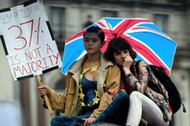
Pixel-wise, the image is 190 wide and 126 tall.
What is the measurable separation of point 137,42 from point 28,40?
4.21 ft

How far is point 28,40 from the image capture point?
5707 mm

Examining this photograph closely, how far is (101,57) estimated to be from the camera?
17.6 ft

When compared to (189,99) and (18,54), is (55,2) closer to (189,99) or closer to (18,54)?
(189,99)

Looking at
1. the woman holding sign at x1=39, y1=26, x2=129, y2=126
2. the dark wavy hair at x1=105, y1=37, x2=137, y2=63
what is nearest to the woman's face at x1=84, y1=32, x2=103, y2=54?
the woman holding sign at x1=39, y1=26, x2=129, y2=126

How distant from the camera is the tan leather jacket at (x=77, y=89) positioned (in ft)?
17.0

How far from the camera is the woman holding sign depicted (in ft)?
16.8

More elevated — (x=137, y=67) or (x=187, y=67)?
(x=137, y=67)

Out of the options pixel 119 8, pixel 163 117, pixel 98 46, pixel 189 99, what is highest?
pixel 98 46

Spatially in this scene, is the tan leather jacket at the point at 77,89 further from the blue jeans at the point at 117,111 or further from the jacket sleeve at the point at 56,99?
the blue jeans at the point at 117,111

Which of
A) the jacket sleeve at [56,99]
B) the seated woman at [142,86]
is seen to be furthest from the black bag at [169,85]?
the jacket sleeve at [56,99]

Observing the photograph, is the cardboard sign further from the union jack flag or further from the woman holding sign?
the union jack flag

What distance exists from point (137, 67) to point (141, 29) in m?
1.69

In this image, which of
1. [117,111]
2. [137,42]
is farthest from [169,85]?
[137,42]

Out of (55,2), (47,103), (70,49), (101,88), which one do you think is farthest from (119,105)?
(55,2)
